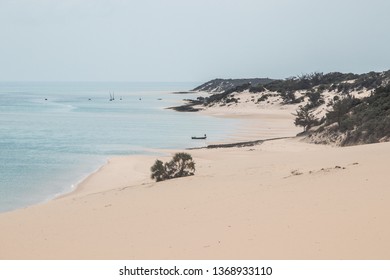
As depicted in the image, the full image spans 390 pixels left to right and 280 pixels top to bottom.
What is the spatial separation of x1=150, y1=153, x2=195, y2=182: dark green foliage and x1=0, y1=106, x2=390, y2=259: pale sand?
3.27m

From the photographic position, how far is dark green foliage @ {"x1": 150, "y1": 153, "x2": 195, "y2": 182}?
63.6 feet

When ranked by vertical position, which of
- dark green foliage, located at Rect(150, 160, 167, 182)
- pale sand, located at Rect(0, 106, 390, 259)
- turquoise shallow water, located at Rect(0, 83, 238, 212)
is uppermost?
pale sand, located at Rect(0, 106, 390, 259)

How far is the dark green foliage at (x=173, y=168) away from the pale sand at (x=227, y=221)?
3270 mm

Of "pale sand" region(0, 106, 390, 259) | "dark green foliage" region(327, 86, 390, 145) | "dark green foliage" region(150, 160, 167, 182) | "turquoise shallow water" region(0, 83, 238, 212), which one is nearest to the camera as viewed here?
"pale sand" region(0, 106, 390, 259)

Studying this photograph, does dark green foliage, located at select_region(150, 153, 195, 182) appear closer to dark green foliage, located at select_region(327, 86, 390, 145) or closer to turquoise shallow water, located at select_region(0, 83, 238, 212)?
turquoise shallow water, located at select_region(0, 83, 238, 212)

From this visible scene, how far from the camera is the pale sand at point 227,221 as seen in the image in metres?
7.65

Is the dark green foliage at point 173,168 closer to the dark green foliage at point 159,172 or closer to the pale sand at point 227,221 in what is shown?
the dark green foliage at point 159,172

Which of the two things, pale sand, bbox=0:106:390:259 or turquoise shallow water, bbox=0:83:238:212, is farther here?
turquoise shallow water, bbox=0:83:238:212

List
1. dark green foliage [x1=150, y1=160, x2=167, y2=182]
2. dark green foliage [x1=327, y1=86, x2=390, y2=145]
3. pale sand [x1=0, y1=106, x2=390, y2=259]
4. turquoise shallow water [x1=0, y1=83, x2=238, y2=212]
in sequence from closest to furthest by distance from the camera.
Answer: pale sand [x1=0, y1=106, x2=390, y2=259] → dark green foliage [x1=150, y1=160, x2=167, y2=182] → turquoise shallow water [x1=0, y1=83, x2=238, y2=212] → dark green foliage [x1=327, y1=86, x2=390, y2=145]

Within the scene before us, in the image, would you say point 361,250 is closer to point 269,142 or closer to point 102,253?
point 102,253

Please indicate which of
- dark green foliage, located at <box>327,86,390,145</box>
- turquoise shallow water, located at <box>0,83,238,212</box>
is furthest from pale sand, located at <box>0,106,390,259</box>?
dark green foliage, located at <box>327,86,390,145</box>

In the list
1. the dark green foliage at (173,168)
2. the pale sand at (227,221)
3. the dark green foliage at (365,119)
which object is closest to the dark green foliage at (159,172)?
the dark green foliage at (173,168)

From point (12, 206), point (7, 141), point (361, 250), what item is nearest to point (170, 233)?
point (361, 250)

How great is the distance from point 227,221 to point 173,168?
10.3m
